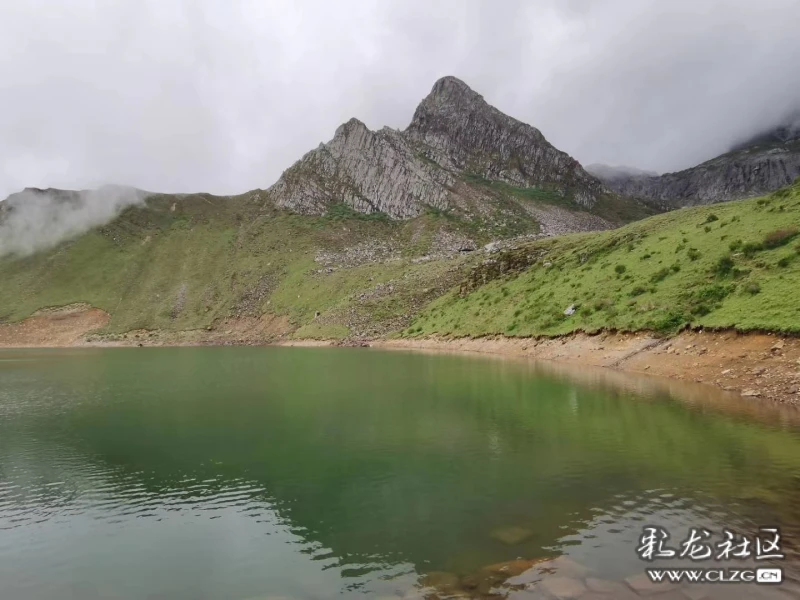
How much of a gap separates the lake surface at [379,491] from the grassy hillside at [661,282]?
38.0 feet

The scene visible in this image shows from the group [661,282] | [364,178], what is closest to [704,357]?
[661,282]

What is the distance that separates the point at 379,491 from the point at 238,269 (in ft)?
460

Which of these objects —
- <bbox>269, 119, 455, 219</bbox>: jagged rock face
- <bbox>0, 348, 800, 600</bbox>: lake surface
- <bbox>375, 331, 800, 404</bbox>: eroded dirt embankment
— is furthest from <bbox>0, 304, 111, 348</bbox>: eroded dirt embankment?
<bbox>375, 331, 800, 404</bbox>: eroded dirt embankment

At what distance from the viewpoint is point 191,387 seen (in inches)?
1625

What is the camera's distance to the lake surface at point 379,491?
35.9 feet

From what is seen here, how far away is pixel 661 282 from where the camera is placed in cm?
4731

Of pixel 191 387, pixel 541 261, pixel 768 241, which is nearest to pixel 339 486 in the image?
pixel 191 387

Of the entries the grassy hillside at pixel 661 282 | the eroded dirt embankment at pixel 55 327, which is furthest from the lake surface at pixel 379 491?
the eroded dirt embankment at pixel 55 327

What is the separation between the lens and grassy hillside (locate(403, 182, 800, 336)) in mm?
35406

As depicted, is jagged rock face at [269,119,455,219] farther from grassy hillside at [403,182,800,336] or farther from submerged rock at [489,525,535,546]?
submerged rock at [489,525,535,546]

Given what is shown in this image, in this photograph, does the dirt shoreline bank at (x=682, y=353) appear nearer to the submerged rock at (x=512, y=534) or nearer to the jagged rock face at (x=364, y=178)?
the submerged rock at (x=512, y=534)

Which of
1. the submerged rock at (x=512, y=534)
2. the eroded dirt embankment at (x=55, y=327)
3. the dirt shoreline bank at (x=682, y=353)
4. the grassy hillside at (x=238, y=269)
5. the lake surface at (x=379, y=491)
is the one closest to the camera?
the lake surface at (x=379, y=491)

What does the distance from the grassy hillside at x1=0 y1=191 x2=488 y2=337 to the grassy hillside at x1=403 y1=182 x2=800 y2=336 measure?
24.0m

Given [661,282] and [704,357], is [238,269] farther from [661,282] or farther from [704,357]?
[704,357]
